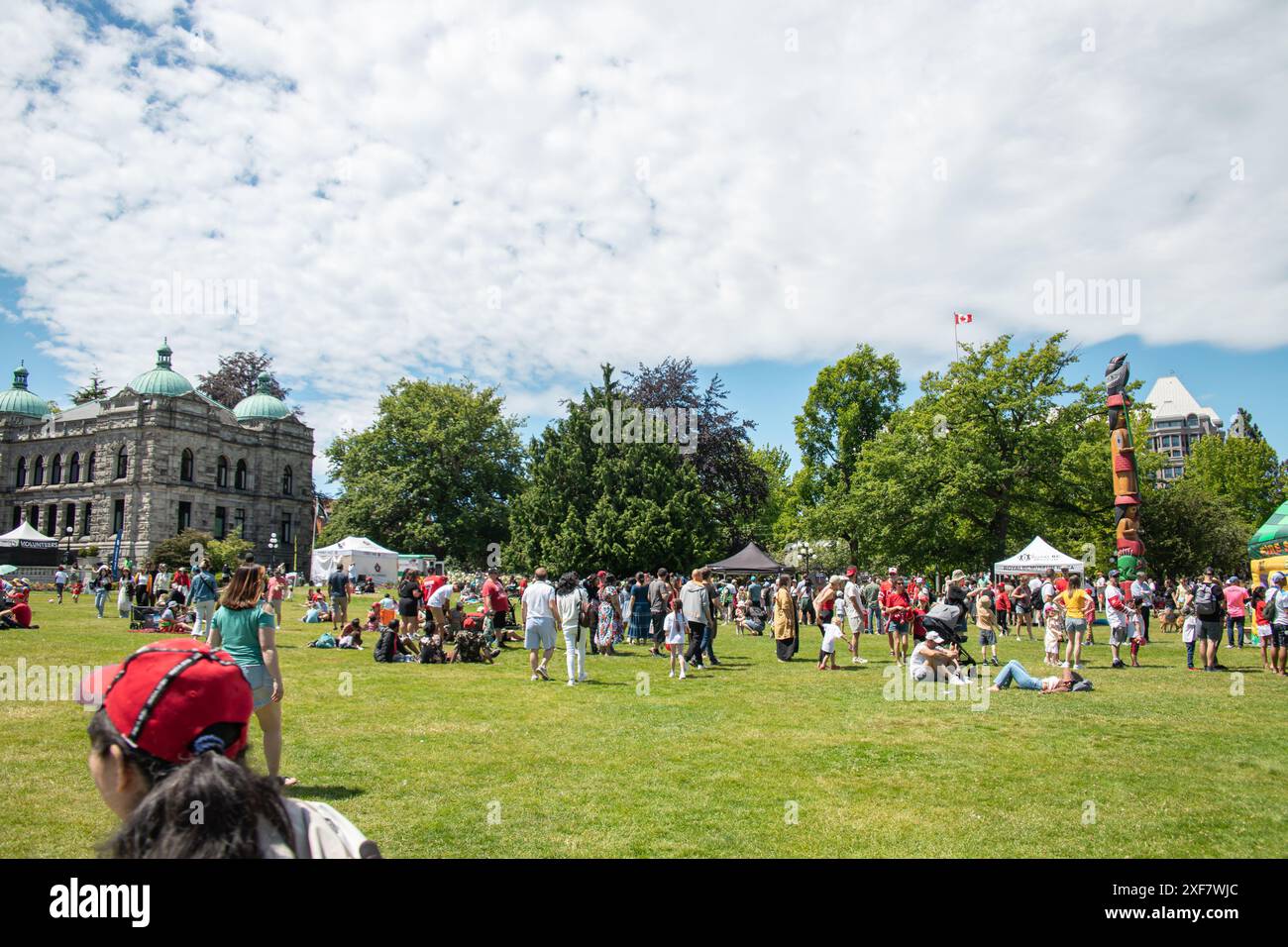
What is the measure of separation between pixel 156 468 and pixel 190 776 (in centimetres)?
7454

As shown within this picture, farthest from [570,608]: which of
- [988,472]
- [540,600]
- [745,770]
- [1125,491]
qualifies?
[988,472]

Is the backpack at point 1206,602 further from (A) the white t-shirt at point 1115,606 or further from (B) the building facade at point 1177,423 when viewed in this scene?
(B) the building facade at point 1177,423

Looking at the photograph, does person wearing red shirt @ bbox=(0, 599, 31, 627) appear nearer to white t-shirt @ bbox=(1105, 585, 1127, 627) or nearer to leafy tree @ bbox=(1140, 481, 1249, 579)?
white t-shirt @ bbox=(1105, 585, 1127, 627)

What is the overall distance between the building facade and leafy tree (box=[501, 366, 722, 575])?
363ft

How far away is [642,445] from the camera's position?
4062cm

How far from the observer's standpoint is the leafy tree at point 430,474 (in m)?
61.4

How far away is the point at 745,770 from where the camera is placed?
26.1 ft

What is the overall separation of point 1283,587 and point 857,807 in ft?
49.6

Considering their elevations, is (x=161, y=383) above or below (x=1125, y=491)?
above

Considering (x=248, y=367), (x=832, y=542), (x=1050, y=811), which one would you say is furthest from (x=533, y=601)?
(x=248, y=367)

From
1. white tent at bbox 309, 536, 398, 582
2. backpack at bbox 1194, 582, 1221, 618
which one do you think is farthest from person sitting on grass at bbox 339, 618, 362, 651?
white tent at bbox 309, 536, 398, 582

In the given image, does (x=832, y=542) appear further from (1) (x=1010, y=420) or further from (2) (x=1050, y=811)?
(2) (x=1050, y=811)

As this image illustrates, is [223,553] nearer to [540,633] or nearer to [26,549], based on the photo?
[26,549]
